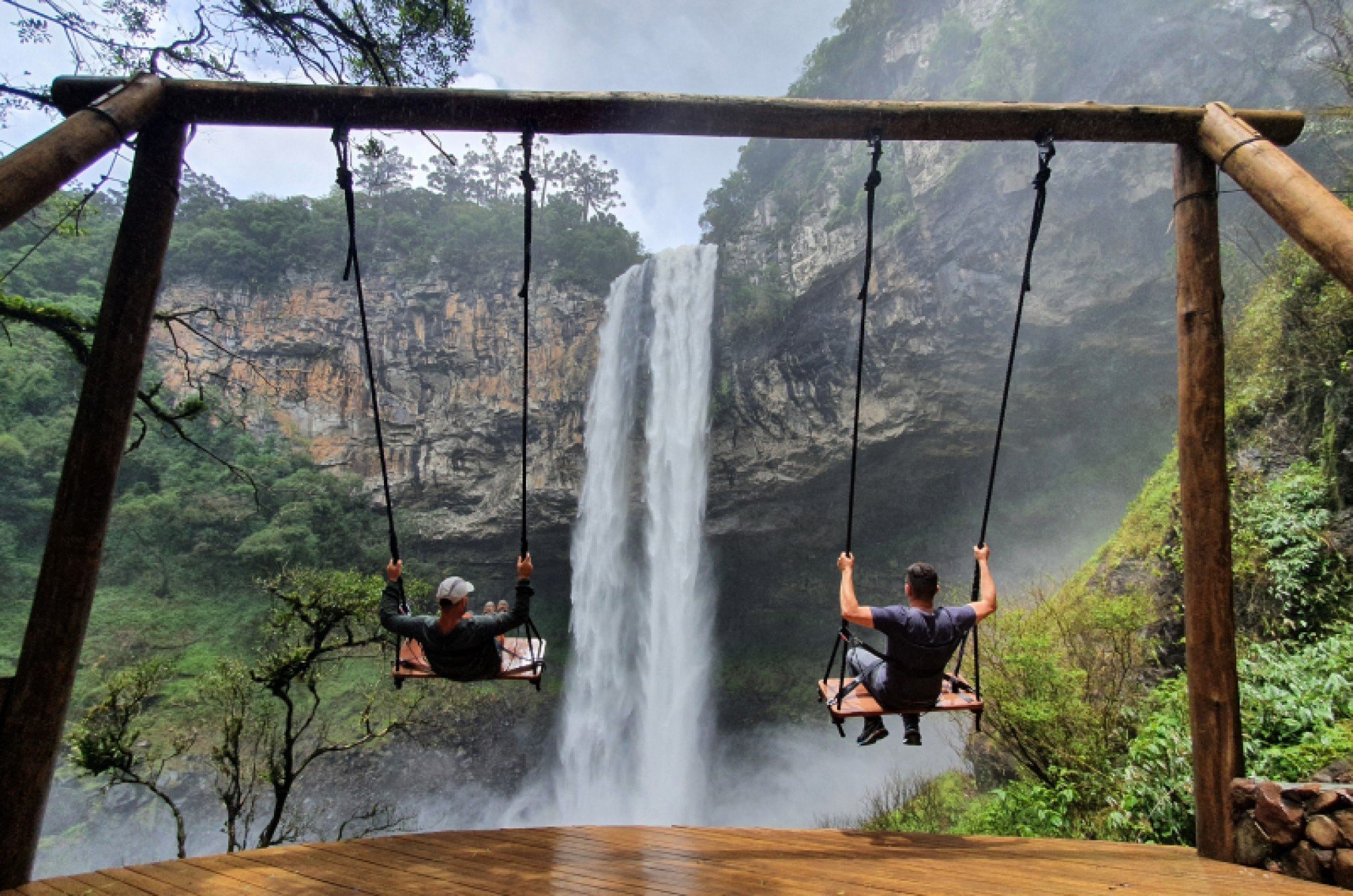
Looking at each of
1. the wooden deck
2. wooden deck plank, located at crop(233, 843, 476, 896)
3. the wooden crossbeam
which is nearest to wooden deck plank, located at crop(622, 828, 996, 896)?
the wooden deck

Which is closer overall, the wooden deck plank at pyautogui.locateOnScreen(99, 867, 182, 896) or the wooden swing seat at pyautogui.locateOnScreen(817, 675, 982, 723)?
the wooden deck plank at pyautogui.locateOnScreen(99, 867, 182, 896)

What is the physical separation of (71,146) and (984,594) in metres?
4.15

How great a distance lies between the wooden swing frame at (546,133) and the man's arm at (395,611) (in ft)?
3.70

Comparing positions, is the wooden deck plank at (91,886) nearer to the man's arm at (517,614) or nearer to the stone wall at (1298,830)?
the man's arm at (517,614)

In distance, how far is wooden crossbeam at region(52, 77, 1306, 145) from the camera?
3.02 metres

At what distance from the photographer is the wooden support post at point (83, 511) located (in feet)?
7.67

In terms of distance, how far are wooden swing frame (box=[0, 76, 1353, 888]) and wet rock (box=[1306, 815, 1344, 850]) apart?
0.27m

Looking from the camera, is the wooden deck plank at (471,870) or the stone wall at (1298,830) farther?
the stone wall at (1298,830)

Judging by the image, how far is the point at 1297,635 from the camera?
210 inches

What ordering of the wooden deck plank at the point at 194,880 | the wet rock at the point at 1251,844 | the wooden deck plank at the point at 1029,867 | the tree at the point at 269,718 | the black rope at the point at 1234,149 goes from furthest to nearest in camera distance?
the tree at the point at 269,718 → the black rope at the point at 1234,149 → the wet rock at the point at 1251,844 → the wooden deck plank at the point at 1029,867 → the wooden deck plank at the point at 194,880

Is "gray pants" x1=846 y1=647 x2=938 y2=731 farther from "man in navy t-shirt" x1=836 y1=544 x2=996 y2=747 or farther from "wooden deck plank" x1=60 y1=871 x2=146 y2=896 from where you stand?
"wooden deck plank" x1=60 y1=871 x2=146 y2=896

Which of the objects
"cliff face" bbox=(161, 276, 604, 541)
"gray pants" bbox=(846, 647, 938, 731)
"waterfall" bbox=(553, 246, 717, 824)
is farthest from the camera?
"cliff face" bbox=(161, 276, 604, 541)

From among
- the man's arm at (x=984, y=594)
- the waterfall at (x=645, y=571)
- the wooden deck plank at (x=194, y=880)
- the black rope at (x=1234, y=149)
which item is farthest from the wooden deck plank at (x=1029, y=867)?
the waterfall at (x=645, y=571)

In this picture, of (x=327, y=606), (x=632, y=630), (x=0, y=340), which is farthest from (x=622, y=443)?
(x=0, y=340)
